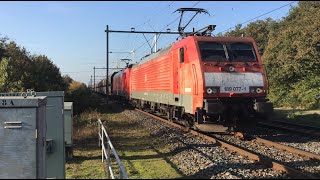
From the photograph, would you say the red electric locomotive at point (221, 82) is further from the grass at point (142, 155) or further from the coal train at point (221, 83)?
the grass at point (142, 155)

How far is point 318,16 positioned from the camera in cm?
2981

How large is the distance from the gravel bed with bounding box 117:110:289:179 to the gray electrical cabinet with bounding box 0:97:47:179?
3.06 m

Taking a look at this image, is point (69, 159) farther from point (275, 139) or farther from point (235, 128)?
point (275, 139)

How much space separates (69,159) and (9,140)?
11.5 feet

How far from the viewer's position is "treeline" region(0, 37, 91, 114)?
20.7 meters

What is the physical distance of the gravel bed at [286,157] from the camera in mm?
8898

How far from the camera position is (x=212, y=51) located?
13.4 metres

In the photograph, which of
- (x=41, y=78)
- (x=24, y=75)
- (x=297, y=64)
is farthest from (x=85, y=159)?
(x=297, y=64)

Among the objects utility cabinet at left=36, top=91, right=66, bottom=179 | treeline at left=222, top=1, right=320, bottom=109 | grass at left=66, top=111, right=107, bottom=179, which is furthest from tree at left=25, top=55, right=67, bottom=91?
treeline at left=222, top=1, right=320, bottom=109

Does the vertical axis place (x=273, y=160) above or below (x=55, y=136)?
below

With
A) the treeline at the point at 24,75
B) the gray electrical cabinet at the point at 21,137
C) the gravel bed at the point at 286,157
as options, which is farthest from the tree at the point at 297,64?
the gray electrical cabinet at the point at 21,137

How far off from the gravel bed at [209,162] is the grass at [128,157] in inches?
11.1

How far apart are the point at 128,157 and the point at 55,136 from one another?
9.47 ft

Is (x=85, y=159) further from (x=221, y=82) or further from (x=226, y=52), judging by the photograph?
(x=226, y=52)
